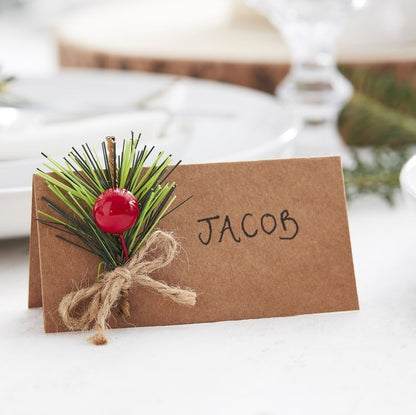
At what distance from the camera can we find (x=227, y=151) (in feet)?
2.46

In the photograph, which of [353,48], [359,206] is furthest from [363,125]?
[353,48]

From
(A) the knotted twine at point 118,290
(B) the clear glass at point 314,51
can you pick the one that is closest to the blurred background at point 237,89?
(B) the clear glass at point 314,51

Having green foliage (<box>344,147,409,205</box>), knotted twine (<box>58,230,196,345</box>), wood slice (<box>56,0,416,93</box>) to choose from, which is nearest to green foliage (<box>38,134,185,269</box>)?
knotted twine (<box>58,230,196,345</box>)

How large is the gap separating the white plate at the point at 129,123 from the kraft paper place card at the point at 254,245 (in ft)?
0.21

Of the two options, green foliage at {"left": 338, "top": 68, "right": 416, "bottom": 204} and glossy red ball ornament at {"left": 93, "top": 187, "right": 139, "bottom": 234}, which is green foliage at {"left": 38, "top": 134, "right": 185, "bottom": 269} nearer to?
glossy red ball ornament at {"left": 93, "top": 187, "right": 139, "bottom": 234}

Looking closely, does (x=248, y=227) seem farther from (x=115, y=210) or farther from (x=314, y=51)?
(x=314, y=51)

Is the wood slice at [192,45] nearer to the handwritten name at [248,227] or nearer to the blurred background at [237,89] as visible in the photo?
the blurred background at [237,89]

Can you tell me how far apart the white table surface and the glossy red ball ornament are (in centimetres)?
8

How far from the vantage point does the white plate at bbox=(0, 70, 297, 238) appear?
603 mm

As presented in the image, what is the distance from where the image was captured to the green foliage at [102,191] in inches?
18.4

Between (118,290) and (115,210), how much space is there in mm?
53

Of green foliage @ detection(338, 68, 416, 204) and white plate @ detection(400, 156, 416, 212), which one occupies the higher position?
green foliage @ detection(338, 68, 416, 204)

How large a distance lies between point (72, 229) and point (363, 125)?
59 cm

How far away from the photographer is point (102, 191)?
0.47 meters
